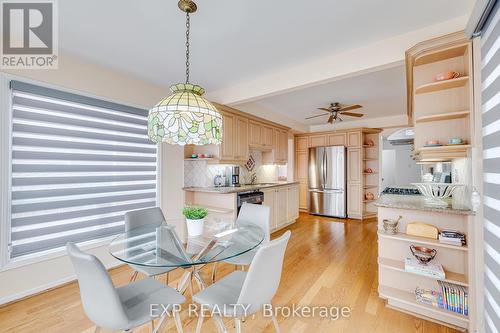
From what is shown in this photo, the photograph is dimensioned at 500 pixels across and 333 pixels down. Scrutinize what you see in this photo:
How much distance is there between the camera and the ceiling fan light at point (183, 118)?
5.01 ft

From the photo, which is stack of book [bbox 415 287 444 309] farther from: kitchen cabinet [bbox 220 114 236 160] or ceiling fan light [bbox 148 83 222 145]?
kitchen cabinet [bbox 220 114 236 160]

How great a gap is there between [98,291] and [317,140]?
566cm

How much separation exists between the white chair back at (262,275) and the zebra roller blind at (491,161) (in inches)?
52.4

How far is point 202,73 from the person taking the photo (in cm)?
295

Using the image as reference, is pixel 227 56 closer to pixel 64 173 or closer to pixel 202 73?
pixel 202 73

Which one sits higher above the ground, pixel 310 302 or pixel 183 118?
pixel 183 118

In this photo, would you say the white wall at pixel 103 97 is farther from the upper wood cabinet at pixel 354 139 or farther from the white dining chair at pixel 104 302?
the upper wood cabinet at pixel 354 139

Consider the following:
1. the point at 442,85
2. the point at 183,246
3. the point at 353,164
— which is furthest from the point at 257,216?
the point at 353,164

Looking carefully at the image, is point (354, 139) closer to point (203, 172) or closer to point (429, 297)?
point (203, 172)

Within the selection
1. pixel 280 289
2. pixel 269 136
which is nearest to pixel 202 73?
pixel 269 136

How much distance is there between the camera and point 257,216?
237 cm

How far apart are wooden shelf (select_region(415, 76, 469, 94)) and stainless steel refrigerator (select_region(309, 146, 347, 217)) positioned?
332cm

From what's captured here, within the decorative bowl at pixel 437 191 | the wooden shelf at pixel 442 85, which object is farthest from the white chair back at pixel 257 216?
the wooden shelf at pixel 442 85

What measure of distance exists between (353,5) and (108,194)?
329cm
